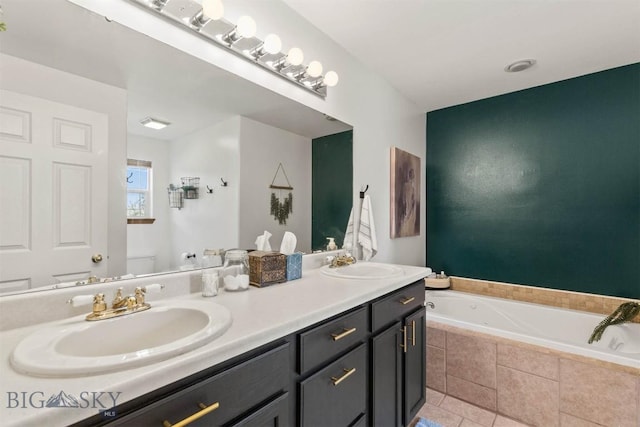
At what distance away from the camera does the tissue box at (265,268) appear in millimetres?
1278

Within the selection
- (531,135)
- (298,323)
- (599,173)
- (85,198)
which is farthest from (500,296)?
(85,198)

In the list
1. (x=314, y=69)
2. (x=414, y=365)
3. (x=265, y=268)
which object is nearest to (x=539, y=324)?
(x=414, y=365)

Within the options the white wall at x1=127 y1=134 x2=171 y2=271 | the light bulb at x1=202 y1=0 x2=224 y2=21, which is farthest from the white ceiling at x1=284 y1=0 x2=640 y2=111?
the white wall at x1=127 y1=134 x2=171 y2=271

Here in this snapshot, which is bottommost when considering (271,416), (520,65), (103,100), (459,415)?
(459,415)

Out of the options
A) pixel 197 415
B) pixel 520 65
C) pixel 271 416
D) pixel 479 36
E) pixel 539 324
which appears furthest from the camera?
pixel 539 324

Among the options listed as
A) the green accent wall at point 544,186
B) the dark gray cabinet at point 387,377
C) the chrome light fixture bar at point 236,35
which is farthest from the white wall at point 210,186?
the green accent wall at point 544,186

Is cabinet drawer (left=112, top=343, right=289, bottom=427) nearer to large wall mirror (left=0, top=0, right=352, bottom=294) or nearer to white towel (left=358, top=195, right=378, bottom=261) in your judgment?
large wall mirror (left=0, top=0, right=352, bottom=294)

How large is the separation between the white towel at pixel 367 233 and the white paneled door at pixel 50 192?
1.60m

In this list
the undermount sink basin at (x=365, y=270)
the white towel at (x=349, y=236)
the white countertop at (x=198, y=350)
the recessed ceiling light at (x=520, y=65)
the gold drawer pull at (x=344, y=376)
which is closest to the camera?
the white countertop at (x=198, y=350)

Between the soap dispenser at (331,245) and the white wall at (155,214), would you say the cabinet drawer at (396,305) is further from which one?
the white wall at (155,214)

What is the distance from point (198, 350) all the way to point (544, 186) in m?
3.14

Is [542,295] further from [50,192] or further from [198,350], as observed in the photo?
[50,192]

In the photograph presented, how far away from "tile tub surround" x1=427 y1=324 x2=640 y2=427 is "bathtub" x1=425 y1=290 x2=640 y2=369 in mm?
46

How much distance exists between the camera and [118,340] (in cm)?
83
